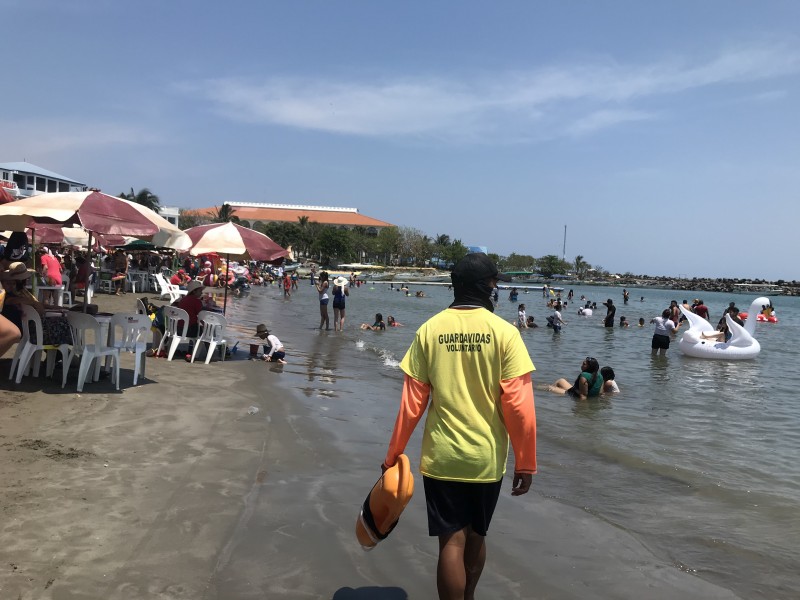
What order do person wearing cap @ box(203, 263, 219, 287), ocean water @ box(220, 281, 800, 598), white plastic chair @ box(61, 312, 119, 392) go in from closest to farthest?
1. ocean water @ box(220, 281, 800, 598)
2. white plastic chair @ box(61, 312, 119, 392)
3. person wearing cap @ box(203, 263, 219, 287)

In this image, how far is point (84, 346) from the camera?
288 inches

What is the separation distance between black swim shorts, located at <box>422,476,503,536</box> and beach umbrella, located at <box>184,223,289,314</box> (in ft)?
28.0

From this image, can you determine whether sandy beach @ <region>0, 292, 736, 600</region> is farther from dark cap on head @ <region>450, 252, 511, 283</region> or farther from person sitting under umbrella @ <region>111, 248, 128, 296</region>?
person sitting under umbrella @ <region>111, 248, 128, 296</region>

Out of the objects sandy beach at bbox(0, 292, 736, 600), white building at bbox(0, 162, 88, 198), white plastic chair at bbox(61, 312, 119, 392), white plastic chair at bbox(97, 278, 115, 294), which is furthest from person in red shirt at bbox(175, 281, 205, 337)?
white building at bbox(0, 162, 88, 198)

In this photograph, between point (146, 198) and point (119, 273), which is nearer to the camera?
point (119, 273)

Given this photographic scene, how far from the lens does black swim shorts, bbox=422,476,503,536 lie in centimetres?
283

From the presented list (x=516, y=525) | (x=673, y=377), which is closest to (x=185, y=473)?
(x=516, y=525)

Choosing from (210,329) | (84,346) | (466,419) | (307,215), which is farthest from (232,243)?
(307,215)

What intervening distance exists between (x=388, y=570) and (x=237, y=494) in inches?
57.2

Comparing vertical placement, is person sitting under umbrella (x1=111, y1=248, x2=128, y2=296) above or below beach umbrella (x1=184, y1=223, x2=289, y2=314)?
below

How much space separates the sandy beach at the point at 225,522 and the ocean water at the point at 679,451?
547 mm

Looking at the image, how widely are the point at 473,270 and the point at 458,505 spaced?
3.45 feet

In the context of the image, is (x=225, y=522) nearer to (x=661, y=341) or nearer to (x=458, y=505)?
(x=458, y=505)

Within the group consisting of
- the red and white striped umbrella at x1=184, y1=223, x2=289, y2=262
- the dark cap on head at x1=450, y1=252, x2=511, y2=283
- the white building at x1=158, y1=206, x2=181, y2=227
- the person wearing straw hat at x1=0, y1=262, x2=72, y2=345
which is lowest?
the person wearing straw hat at x1=0, y1=262, x2=72, y2=345
